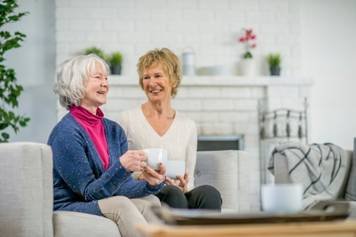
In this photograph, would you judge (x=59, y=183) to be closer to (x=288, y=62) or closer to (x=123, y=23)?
(x=123, y=23)

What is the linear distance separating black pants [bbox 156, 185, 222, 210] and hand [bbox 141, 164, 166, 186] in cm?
18

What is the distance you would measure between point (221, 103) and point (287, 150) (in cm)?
183

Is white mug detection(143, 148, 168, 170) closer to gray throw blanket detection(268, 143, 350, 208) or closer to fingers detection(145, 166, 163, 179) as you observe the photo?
fingers detection(145, 166, 163, 179)

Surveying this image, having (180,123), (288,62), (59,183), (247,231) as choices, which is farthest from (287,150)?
(247,231)

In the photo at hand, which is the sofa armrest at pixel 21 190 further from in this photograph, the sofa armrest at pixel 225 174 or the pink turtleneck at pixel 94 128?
the sofa armrest at pixel 225 174

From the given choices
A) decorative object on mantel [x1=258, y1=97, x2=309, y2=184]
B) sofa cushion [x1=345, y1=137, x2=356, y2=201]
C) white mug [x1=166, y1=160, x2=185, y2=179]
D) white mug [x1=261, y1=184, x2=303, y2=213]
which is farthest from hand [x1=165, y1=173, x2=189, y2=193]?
decorative object on mantel [x1=258, y1=97, x2=309, y2=184]

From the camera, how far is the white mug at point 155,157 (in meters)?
2.36

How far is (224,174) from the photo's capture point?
3.19 meters

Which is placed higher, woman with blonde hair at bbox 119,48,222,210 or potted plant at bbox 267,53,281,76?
potted plant at bbox 267,53,281,76

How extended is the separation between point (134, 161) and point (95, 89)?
→ 1.66 feet

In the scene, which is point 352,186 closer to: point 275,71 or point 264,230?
point 275,71

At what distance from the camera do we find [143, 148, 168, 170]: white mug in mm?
2355

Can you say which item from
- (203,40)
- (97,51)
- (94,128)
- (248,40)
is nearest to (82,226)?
(94,128)

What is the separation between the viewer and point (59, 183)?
2.53m
